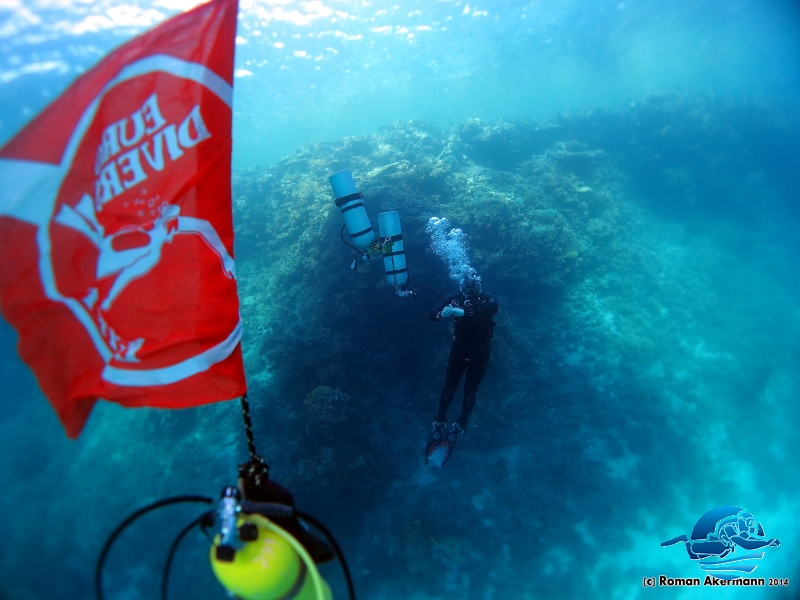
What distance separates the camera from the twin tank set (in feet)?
22.6

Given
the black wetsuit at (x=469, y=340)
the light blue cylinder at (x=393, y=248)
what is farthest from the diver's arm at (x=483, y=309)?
the light blue cylinder at (x=393, y=248)

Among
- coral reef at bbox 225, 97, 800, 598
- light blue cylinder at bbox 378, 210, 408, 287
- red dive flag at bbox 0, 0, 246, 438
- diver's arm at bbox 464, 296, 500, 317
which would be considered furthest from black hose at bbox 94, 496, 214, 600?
coral reef at bbox 225, 97, 800, 598

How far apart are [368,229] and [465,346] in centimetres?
311

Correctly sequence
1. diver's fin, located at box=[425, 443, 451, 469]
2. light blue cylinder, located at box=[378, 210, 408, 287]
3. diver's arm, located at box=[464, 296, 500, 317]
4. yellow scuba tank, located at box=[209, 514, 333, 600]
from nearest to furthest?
yellow scuba tank, located at box=[209, 514, 333, 600] < diver's arm, located at box=[464, 296, 500, 317] < light blue cylinder, located at box=[378, 210, 408, 287] < diver's fin, located at box=[425, 443, 451, 469]

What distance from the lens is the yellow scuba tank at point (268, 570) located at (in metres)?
1.93

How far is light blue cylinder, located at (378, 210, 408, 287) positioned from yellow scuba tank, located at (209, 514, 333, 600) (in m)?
5.55

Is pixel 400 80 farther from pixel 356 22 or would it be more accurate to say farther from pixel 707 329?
pixel 707 329

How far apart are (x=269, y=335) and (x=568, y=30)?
128ft

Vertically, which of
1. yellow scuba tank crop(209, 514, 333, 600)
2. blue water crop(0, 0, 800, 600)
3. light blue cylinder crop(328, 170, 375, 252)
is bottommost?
blue water crop(0, 0, 800, 600)

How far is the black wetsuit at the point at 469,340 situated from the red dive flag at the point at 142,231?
4.30 meters

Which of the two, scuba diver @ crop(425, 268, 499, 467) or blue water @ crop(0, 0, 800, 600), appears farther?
blue water @ crop(0, 0, 800, 600)

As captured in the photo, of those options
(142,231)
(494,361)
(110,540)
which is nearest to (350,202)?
(142,231)

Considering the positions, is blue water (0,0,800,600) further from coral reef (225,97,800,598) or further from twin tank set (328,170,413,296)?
twin tank set (328,170,413,296)

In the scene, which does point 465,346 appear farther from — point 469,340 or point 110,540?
point 110,540
